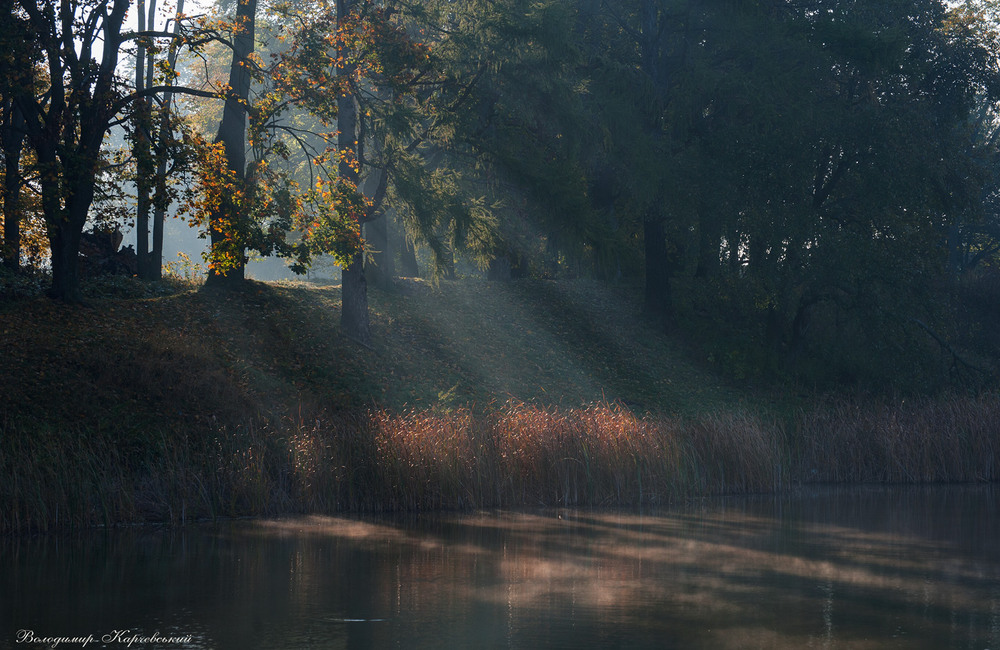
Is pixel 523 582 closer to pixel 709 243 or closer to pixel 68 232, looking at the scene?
pixel 68 232

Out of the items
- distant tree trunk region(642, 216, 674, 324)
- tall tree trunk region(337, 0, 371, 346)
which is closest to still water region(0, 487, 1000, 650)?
tall tree trunk region(337, 0, 371, 346)

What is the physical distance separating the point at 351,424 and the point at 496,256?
13501 millimetres

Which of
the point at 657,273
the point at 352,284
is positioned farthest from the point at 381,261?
the point at 657,273

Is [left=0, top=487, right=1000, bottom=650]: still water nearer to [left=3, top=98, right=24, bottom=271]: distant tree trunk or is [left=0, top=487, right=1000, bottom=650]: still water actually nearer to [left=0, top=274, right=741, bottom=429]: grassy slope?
[left=0, top=274, right=741, bottom=429]: grassy slope

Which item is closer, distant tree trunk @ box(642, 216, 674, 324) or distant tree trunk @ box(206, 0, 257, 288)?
distant tree trunk @ box(206, 0, 257, 288)

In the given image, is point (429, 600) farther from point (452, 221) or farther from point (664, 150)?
point (664, 150)

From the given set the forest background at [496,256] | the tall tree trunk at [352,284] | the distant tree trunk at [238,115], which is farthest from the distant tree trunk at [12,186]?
the tall tree trunk at [352,284]

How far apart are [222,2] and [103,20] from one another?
18132 millimetres

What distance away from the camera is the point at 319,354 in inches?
957

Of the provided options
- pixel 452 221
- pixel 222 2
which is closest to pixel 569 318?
pixel 452 221

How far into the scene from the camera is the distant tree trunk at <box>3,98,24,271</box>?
1995cm

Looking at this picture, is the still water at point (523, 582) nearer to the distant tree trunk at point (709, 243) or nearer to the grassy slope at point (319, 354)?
the grassy slope at point (319, 354)

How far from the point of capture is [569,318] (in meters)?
33.1

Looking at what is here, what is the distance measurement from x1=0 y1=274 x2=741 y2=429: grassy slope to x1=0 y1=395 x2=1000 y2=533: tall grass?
1.44m
